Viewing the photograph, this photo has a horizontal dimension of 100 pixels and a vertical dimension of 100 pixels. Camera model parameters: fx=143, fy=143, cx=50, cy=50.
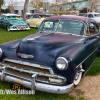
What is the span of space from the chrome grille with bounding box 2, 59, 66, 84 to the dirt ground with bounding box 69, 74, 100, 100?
0.80 m

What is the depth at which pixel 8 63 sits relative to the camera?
3305 millimetres

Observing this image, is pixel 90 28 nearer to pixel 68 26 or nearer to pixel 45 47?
pixel 68 26

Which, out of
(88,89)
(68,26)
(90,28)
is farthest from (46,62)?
(90,28)

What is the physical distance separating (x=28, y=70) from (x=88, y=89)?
62.0 inches

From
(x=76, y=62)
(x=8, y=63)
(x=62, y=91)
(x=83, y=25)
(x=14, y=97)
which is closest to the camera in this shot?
(x=62, y=91)

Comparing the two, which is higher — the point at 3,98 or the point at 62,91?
the point at 62,91

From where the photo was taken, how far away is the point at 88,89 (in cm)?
348

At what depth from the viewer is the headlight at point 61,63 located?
269cm

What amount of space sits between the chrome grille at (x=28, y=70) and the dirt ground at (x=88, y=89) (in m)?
0.80

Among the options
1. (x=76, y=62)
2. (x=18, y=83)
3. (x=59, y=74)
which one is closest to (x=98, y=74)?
(x=76, y=62)

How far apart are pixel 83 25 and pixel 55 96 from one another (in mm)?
2164

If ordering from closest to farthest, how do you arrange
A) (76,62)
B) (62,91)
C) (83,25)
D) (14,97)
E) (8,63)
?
(62,91) < (76,62) < (14,97) < (8,63) < (83,25)

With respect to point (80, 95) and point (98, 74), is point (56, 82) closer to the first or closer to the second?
point (80, 95)

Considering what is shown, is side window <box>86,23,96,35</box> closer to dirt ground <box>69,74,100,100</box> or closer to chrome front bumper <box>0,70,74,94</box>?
dirt ground <box>69,74,100,100</box>
